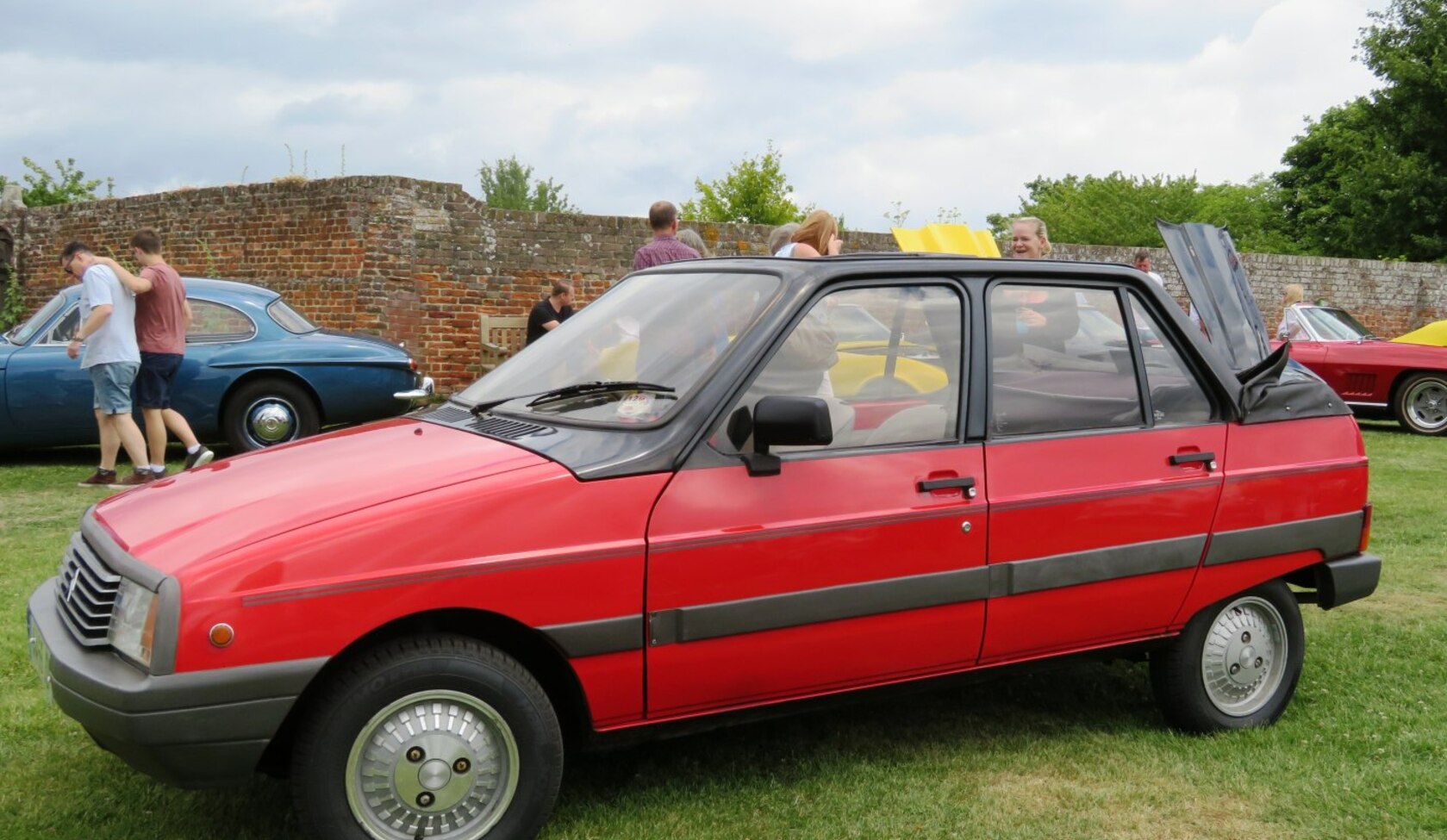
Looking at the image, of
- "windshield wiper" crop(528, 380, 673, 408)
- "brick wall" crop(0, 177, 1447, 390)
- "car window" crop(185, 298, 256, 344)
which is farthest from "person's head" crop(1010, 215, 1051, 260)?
"brick wall" crop(0, 177, 1447, 390)

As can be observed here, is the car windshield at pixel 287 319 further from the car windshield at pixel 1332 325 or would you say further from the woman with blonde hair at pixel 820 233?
the car windshield at pixel 1332 325

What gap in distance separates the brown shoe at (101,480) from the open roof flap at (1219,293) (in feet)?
25.4

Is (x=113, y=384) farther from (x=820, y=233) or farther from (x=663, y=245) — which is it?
(x=820, y=233)

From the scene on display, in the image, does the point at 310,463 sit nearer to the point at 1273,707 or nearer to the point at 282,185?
the point at 1273,707

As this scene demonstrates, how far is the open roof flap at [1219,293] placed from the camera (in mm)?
4852

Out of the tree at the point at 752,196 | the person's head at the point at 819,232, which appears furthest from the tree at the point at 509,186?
the person's head at the point at 819,232

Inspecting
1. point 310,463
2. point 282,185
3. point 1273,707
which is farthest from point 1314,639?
point 282,185

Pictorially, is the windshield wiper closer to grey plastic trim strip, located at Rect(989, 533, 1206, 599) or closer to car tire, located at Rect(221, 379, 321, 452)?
grey plastic trim strip, located at Rect(989, 533, 1206, 599)

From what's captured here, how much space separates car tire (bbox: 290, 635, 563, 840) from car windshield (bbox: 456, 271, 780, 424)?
0.82 m

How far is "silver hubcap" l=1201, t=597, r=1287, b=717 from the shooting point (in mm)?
4555

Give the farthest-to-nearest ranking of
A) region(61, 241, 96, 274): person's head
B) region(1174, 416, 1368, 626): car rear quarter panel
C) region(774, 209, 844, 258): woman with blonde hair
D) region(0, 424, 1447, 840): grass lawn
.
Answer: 1. region(61, 241, 96, 274): person's head
2. region(774, 209, 844, 258): woman with blonde hair
3. region(1174, 416, 1368, 626): car rear quarter panel
4. region(0, 424, 1447, 840): grass lawn

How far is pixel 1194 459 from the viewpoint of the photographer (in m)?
4.34

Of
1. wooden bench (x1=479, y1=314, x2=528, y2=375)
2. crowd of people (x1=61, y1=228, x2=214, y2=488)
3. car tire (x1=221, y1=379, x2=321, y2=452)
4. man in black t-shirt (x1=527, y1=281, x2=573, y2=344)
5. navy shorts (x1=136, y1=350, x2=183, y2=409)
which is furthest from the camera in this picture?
wooden bench (x1=479, y1=314, x2=528, y2=375)

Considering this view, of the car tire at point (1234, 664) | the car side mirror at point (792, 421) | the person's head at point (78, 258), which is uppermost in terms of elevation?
the person's head at point (78, 258)
